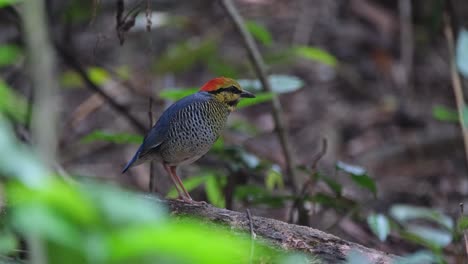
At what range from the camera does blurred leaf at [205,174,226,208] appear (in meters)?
5.39

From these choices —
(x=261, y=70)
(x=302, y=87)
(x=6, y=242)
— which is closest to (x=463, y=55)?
(x=261, y=70)

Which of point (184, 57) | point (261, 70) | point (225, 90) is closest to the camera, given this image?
point (225, 90)

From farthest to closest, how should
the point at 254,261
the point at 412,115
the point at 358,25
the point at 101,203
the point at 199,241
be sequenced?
1. the point at 358,25
2. the point at 412,115
3. the point at 254,261
4. the point at 101,203
5. the point at 199,241

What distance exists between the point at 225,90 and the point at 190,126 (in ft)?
1.35

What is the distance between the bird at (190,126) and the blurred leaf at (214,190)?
54 centimetres

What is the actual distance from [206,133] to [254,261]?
1724mm

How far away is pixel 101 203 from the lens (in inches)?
54.7

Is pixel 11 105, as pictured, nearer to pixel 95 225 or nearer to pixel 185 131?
pixel 185 131

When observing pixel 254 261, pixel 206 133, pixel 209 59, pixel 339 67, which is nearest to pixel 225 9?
pixel 206 133

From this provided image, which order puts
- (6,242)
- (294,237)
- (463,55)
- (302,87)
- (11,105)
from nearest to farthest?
1. (6,242)
2. (294,237)
3. (463,55)
4. (11,105)
5. (302,87)

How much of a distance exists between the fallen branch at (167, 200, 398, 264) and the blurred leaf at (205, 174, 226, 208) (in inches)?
66.0

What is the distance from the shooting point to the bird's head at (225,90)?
488 cm

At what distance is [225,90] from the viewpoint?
4887 mm

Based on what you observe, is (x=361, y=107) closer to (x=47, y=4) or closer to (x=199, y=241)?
(x=47, y=4)
